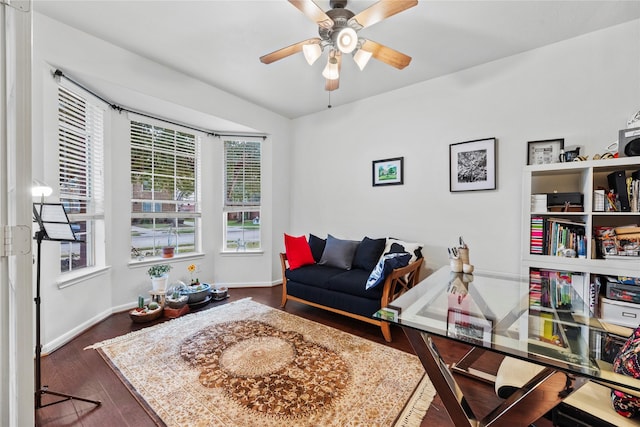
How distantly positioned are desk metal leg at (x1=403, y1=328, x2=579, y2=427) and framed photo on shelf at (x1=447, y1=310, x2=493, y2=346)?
0.13m

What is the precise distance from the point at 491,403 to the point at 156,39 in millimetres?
3915

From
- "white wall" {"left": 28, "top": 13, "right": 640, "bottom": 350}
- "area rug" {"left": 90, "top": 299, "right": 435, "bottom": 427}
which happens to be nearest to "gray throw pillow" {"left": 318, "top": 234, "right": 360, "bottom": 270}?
"white wall" {"left": 28, "top": 13, "right": 640, "bottom": 350}

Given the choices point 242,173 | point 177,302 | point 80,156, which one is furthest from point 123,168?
point 177,302

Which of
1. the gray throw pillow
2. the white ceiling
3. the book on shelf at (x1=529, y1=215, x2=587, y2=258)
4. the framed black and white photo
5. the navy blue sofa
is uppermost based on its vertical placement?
the white ceiling

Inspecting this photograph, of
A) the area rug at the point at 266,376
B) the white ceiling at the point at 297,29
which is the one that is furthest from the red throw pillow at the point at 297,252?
the white ceiling at the point at 297,29

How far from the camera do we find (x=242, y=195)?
14.1 ft

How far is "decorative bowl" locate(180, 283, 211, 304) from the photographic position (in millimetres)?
3284

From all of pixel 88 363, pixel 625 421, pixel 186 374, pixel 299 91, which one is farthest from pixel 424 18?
pixel 88 363

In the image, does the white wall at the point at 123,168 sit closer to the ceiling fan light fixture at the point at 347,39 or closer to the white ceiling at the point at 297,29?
the white ceiling at the point at 297,29

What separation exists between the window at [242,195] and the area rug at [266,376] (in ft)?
5.50

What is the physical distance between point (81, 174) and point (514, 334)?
3763mm

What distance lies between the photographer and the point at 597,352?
1.00m

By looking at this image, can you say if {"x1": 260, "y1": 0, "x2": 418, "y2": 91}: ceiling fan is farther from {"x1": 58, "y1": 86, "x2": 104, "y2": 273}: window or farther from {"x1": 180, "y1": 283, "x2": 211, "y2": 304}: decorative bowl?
{"x1": 180, "y1": 283, "x2": 211, "y2": 304}: decorative bowl

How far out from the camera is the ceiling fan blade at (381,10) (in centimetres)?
162
